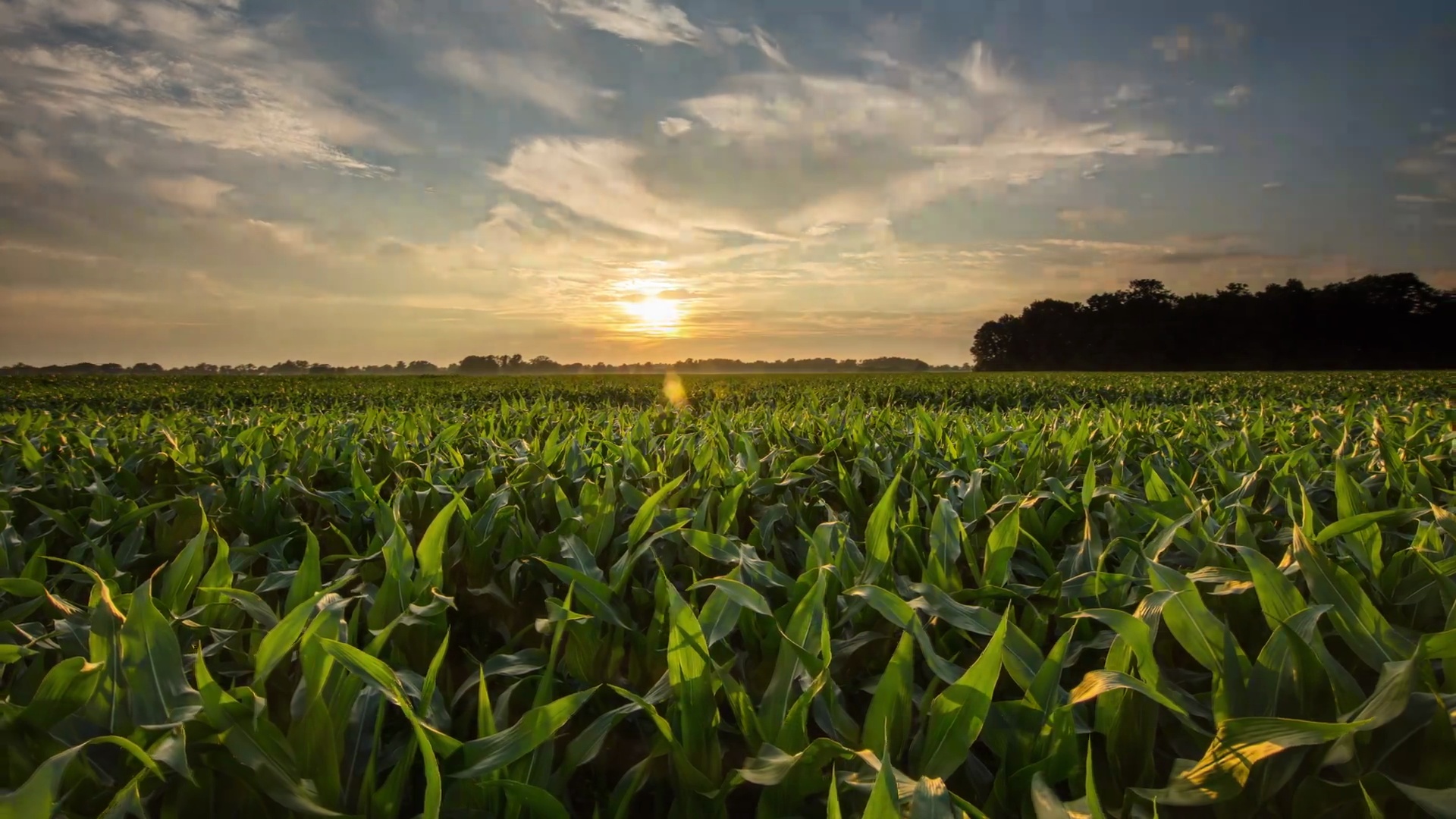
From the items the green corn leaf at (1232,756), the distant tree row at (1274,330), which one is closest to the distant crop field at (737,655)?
the green corn leaf at (1232,756)

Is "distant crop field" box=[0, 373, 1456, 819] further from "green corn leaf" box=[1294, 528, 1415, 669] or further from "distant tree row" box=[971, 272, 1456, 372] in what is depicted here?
"distant tree row" box=[971, 272, 1456, 372]

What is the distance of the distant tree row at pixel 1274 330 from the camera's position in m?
63.3

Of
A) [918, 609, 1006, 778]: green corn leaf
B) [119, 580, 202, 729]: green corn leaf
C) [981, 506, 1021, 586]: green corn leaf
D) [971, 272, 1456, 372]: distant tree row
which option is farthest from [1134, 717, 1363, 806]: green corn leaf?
[971, 272, 1456, 372]: distant tree row

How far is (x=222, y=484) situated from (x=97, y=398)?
858 inches

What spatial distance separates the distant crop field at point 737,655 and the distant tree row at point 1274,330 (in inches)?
3063

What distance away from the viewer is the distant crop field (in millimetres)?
963

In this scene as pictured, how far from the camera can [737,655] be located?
1.29 metres

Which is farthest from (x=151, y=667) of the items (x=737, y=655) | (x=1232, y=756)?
(x=1232, y=756)

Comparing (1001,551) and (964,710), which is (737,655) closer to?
(964,710)

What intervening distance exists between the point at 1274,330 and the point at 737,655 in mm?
83917

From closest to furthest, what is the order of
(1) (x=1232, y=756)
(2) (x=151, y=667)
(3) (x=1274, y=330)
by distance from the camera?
(1) (x=1232, y=756)
(2) (x=151, y=667)
(3) (x=1274, y=330)

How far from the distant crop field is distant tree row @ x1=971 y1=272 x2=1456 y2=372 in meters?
77.8

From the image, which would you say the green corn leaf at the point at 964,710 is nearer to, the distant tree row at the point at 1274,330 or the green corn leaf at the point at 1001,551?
the green corn leaf at the point at 1001,551

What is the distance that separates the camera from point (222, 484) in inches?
113
